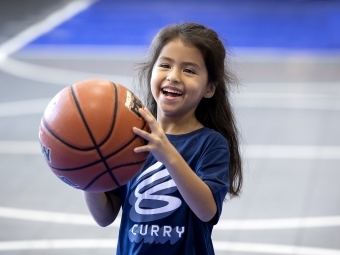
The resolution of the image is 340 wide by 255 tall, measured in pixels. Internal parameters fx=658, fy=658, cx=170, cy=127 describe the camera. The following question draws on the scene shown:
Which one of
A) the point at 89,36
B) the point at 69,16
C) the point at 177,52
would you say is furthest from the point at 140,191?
the point at 69,16

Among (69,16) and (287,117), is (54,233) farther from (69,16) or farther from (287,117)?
(69,16)

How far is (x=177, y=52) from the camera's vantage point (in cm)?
209

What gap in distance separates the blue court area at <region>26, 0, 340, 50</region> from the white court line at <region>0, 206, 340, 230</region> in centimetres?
475

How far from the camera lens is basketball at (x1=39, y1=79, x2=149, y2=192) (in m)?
1.82

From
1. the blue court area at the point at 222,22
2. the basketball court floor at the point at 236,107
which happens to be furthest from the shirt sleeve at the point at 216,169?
the blue court area at the point at 222,22

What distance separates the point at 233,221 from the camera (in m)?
4.23

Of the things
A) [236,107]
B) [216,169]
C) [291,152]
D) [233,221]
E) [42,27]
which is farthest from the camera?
[42,27]

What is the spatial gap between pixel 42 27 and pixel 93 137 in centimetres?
861

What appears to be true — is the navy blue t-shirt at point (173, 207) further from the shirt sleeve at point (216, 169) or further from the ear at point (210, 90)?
the ear at point (210, 90)

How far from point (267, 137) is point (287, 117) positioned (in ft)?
1.86

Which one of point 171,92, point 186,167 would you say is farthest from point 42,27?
point 186,167

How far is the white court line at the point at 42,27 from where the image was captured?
867cm

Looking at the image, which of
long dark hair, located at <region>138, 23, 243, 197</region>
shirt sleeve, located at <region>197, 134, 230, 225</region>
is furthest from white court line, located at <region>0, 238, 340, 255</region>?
shirt sleeve, located at <region>197, 134, 230, 225</region>

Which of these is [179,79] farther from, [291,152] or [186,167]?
[291,152]
